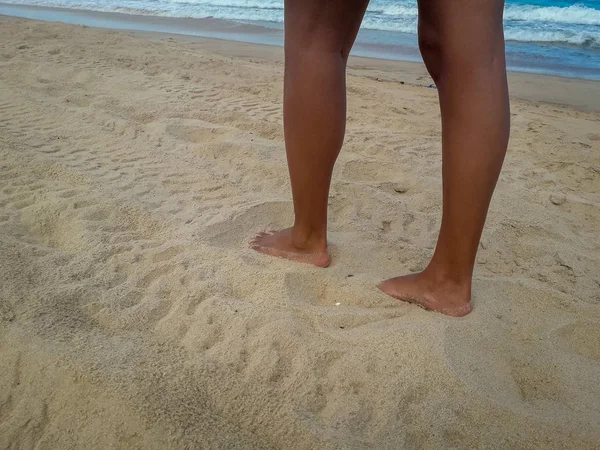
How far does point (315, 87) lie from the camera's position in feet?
4.46

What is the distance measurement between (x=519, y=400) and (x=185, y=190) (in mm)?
1435

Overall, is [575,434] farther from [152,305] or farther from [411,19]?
[411,19]

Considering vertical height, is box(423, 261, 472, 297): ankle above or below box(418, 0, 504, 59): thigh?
below

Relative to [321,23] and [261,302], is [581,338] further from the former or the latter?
[321,23]

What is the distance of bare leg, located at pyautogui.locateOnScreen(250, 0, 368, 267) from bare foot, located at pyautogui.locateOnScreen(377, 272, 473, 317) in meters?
0.34

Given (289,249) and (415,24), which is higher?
(415,24)

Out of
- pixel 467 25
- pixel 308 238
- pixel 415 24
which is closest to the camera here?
pixel 467 25

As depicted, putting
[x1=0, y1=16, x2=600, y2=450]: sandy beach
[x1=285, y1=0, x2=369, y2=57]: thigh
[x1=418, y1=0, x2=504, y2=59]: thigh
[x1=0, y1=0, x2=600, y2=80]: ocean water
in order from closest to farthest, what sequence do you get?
[x1=0, y1=16, x2=600, y2=450]: sandy beach → [x1=418, y1=0, x2=504, y2=59]: thigh → [x1=285, y1=0, x2=369, y2=57]: thigh → [x1=0, y1=0, x2=600, y2=80]: ocean water

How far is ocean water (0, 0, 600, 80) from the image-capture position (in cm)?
615

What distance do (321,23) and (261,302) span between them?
2.38 feet

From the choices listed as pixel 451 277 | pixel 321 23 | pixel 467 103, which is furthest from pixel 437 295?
pixel 321 23

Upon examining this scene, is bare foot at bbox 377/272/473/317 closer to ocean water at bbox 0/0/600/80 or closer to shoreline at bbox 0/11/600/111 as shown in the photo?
shoreline at bbox 0/11/600/111

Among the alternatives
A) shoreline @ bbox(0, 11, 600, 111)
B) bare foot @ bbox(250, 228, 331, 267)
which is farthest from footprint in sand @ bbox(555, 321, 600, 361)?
shoreline @ bbox(0, 11, 600, 111)

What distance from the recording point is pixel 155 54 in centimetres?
479
